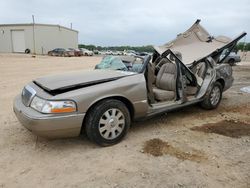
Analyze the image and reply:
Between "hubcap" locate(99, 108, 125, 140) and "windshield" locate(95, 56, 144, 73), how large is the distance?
0.94m

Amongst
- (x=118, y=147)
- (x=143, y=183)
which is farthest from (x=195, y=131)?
(x=143, y=183)

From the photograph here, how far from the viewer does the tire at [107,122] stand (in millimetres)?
3410

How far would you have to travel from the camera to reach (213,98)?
557 centimetres

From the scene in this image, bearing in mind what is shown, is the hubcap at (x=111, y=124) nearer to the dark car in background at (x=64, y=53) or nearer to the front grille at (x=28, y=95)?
the front grille at (x=28, y=95)

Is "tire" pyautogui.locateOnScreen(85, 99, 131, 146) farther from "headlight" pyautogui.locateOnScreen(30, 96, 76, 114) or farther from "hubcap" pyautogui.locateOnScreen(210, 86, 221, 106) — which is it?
"hubcap" pyautogui.locateOnScreen(210, 86, 221, 106)

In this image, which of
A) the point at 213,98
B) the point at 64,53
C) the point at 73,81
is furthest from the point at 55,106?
the point at 64,53

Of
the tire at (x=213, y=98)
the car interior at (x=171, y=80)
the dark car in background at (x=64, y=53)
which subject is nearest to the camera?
the car interior at (x=171, y=80)

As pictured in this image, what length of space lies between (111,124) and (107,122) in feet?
0.26

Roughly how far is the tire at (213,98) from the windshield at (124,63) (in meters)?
1.98

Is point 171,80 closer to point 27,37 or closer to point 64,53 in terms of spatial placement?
point 64,53

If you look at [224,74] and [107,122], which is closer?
[107,122]

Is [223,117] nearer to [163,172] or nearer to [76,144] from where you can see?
[163,172]

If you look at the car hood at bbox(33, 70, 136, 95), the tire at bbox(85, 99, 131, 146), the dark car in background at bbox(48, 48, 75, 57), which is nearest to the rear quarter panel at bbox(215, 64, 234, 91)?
the car hood at bbox(33, 70, 136, 95)

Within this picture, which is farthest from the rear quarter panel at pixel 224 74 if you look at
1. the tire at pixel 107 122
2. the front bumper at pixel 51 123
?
the front bumper at pixel 51 123
